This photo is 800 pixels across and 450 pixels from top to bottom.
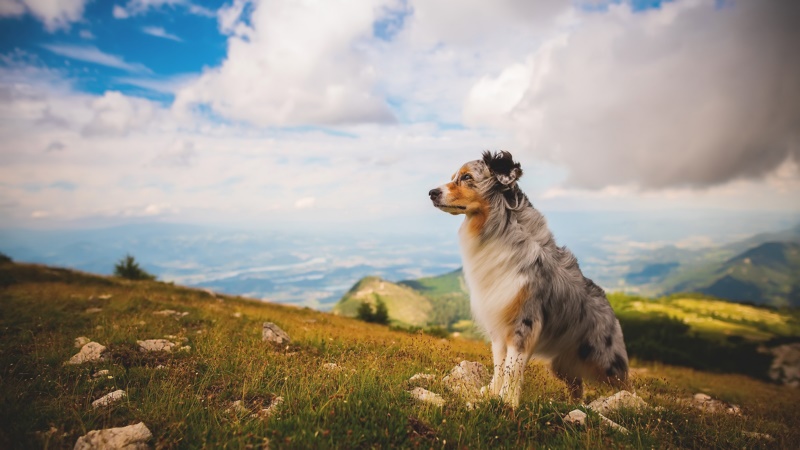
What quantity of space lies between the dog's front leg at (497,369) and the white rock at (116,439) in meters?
3.99

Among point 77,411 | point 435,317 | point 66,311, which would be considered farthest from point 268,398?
point 435,317

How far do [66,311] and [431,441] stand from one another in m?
13.2

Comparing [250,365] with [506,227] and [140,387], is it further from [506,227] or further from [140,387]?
[506,227]

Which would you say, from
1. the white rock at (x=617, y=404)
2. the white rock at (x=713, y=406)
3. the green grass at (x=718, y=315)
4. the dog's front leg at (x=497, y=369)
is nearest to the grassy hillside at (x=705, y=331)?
the green grass at (x=718, y=315)

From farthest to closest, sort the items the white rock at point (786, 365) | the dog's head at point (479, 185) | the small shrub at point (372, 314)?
the white rock at point (786, 365), the small shrub at point (372, 314), the dog's head at point (479, 185)

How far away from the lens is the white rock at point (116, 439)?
143 inches

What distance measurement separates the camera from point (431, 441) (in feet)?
13.1

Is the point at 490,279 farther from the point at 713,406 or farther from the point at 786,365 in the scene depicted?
the point at 786,365

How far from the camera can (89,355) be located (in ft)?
21.9

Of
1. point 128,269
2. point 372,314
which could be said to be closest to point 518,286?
point 372,314

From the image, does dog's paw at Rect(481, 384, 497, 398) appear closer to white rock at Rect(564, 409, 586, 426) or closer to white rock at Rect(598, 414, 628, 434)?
white rock at Rect(564, 409, 586, 426)

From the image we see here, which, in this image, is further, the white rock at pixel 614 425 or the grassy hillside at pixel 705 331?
the grassy hillside at pixel 705 331

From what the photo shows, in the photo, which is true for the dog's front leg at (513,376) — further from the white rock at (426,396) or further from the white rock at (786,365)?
the white rock at (786,365)

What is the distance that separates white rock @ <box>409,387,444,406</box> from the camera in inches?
194
